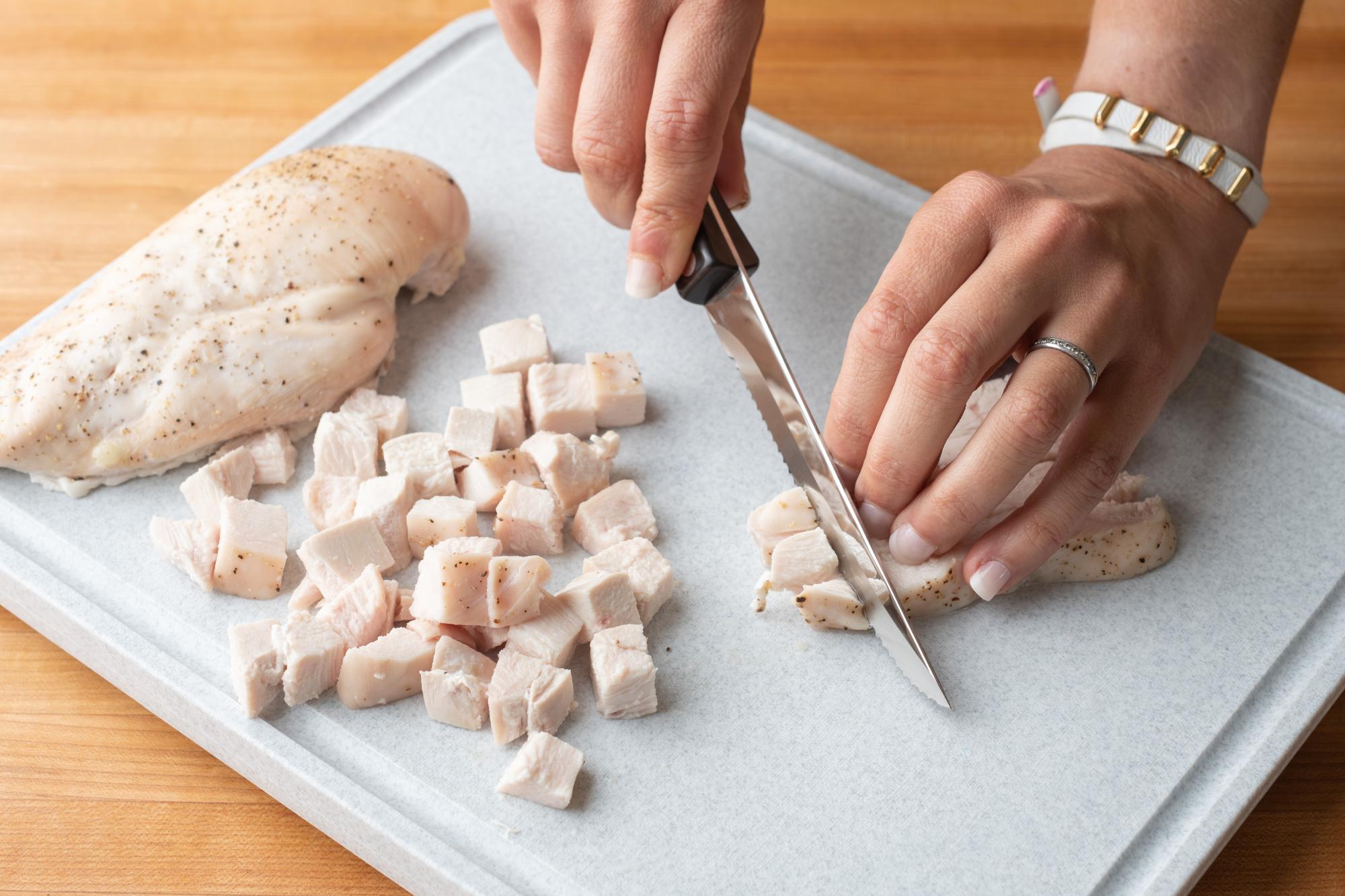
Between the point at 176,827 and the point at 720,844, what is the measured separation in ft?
2.59

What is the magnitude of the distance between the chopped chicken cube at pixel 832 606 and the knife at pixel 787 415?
0.02 metres

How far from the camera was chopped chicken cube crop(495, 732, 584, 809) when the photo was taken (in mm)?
1614

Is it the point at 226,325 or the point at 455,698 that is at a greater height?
the point at 226,325

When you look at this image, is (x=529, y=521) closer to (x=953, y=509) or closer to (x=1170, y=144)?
(x=953, y=509)

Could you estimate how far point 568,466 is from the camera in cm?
196

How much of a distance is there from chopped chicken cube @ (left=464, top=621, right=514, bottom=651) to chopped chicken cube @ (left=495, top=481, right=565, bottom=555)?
165mm

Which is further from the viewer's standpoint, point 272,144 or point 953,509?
point 272,144

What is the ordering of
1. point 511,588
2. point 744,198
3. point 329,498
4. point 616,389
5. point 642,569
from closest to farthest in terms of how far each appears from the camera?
1. point 511,588
2. point 642,569
3. point 329,498
4. point 616,389
5. point 744,198

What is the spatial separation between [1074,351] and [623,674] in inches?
31.1

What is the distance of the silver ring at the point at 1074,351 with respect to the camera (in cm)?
169

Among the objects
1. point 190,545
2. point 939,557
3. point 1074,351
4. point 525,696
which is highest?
point 1074,351

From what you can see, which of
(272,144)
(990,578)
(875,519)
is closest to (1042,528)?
(990,578)

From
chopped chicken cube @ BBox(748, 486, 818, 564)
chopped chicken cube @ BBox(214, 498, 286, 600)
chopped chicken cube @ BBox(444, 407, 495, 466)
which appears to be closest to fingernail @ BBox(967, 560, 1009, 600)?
chopped chicken cube @ BBox(748, 486, 818, 564)

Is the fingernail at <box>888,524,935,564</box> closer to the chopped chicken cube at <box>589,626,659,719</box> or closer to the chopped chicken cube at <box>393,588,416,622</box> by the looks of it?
the chopped chicken cube at <box>589,626,659,719</box>
